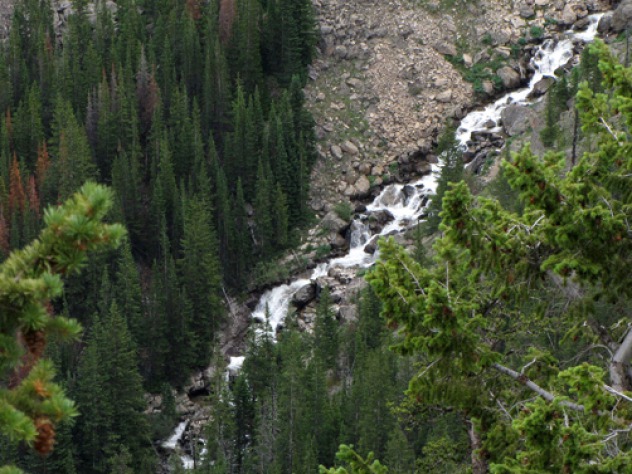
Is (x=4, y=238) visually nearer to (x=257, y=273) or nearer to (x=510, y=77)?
(x=257, y=273)

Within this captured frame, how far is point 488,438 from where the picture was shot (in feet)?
60.5

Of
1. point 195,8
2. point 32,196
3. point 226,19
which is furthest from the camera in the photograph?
point 195,8

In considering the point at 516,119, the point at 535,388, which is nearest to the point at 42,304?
the point at 535,388

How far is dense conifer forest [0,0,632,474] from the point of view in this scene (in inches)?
621

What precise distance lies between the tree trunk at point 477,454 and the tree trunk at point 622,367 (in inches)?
105

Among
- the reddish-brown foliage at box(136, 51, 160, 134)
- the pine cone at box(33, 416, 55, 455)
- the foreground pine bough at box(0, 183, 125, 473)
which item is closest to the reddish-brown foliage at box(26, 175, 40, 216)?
the reddish-brown foliage at box(136, 51, 160, 134)

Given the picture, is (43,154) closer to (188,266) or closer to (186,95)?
(186,95)

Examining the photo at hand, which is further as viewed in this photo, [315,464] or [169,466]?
[169,466]

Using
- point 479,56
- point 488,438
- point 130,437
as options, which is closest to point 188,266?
point 130,437

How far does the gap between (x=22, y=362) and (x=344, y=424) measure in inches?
2706

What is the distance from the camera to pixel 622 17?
11638cm

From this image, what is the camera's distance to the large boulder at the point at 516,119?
11000cm

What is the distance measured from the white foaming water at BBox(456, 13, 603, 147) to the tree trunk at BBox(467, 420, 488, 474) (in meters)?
96.3

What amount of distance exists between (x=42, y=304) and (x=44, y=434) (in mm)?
1222
